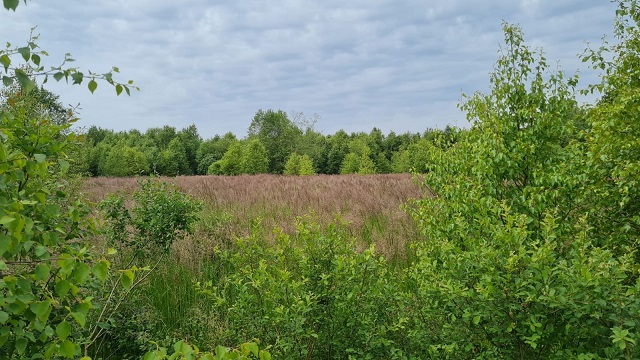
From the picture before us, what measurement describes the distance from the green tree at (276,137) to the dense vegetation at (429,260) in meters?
39.1

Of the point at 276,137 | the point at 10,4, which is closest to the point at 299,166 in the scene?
the point at 276,137

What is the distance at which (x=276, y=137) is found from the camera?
153ft

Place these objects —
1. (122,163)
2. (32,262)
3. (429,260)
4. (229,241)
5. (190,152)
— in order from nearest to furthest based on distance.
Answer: (32,262) < (429,260) < (229,241) < (122,163) < (190,152)

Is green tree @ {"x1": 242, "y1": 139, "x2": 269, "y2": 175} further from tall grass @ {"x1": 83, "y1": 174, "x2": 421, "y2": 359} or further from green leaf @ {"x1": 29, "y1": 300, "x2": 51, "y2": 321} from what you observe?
green leaf @ {"x1": 29, "y1": 300, "x2": 51, "y2": 321}

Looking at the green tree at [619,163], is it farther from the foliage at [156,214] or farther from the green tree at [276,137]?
the green tree at [276,137]

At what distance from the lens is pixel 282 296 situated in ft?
11.8

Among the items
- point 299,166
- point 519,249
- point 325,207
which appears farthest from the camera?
point 299,166

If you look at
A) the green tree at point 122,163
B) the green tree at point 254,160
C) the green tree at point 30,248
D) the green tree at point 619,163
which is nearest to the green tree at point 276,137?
the green tree at point 254,160

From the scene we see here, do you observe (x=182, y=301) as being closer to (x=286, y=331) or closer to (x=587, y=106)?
(x=286, y=331)

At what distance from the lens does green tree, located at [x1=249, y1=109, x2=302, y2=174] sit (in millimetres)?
45375

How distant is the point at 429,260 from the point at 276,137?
43.6 meters

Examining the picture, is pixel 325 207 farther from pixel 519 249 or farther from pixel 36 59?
pixel 36 59

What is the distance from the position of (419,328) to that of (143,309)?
3.27 m

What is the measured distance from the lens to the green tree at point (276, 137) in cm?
4538
